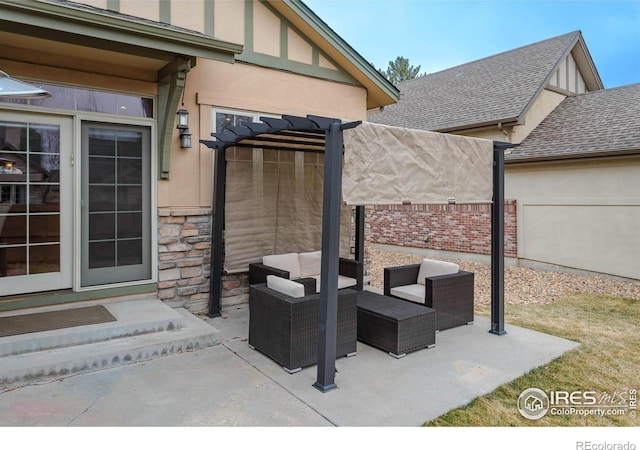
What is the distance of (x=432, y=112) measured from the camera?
13.7 metres

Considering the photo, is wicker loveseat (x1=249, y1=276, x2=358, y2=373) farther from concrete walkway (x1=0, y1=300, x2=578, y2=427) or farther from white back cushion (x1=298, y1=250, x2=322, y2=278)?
white back cushion (x1=298, y1=250, x2=322, y2=278)

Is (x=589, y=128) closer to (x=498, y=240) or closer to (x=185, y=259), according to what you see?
(x=498, y=240)

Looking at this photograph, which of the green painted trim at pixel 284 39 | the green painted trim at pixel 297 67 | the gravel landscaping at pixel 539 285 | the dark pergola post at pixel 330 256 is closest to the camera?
the dark pergola post at pixel 330 256

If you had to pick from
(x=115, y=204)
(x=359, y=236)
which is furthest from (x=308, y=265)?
(x=115, y=204)

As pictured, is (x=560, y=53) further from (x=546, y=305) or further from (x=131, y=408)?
(x=131, y=408)

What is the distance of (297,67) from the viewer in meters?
6.67

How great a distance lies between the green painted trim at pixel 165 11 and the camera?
5.52 metres

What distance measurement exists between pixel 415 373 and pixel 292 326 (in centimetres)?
123

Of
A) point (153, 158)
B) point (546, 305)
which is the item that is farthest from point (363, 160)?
point (546, 305)

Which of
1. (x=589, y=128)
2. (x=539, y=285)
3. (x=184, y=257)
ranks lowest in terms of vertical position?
(x=539, y=285)

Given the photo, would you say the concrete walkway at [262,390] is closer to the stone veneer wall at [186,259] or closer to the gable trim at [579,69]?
the stone veneer wall at [186,259]

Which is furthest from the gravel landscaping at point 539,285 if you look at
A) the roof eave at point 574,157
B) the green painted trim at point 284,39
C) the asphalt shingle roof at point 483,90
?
the asphalt shingle roof at point 483,90

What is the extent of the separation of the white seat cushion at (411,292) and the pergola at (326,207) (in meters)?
0.87

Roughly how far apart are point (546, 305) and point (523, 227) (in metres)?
3.73
